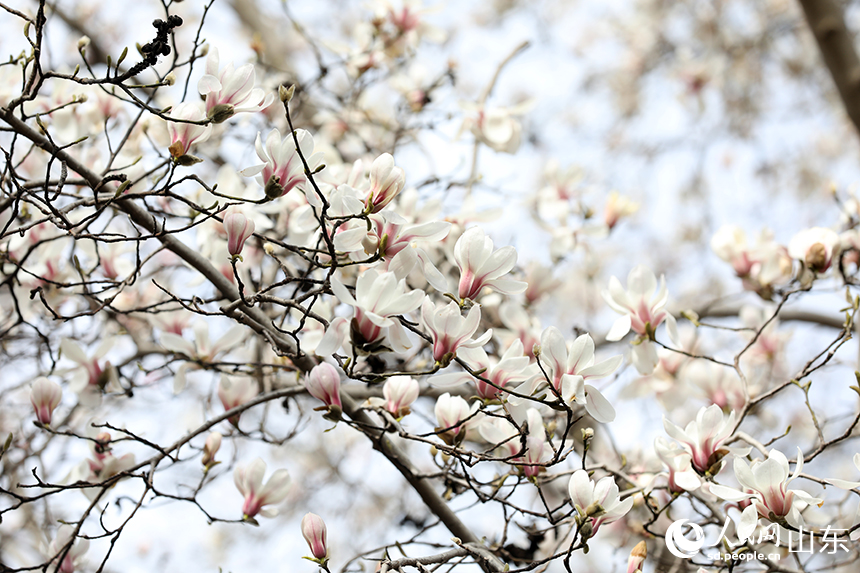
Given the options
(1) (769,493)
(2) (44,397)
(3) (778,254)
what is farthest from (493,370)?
(3) (778,254)

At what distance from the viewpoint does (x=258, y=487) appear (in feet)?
4.41

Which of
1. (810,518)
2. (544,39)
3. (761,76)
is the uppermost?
(544,39)

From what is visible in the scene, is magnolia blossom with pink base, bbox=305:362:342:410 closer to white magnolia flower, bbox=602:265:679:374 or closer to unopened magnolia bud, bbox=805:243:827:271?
white magnolia flower, bbox=602:265:679:374

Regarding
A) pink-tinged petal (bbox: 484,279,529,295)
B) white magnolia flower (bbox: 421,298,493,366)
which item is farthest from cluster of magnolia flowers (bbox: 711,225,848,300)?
white magnolia flower (bbox: 421,298,493,366)

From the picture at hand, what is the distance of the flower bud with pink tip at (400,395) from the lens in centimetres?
120

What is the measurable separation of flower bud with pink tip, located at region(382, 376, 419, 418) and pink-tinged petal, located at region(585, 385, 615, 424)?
0.33 m

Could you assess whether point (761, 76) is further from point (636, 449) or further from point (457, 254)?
point (457, 254)

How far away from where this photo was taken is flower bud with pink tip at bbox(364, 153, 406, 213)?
3.36 feet

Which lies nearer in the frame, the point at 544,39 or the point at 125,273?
the point at 125,273

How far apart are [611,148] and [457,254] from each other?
14.7 feet

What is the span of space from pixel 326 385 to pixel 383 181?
360 millimetres

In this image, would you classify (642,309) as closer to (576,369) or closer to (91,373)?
(576,369)

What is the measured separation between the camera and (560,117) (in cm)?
560

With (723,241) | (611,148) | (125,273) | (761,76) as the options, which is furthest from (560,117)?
(125,273)
